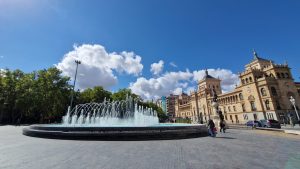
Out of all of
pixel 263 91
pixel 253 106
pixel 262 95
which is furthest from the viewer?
pixel 253 106

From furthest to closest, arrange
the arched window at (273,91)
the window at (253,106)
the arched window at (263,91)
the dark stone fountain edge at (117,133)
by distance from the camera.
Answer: the window at (253,106) → the arched window at (263,91) → the arched window at (273,91) → the dark stone fountain edge at (117,133)

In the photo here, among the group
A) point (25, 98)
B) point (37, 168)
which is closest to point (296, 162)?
point (37, 168)

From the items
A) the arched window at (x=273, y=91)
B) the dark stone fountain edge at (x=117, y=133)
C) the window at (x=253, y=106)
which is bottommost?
the dark stone fountain edge at (x=117, y=133)

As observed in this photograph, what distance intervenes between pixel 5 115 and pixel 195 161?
65.4 metres

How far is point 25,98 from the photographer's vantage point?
135 ft

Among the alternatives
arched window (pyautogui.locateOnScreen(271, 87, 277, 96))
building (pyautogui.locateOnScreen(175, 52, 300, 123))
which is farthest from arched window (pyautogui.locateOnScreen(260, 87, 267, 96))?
arched window (pyautogui.locateOnScreen(271, 87, 277, 96))

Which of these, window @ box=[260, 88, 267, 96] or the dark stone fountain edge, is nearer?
the dark stone fountain edge

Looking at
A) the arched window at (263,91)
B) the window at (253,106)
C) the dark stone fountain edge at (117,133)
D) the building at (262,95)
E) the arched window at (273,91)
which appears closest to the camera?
the dark stone fountain edge at (117,133)

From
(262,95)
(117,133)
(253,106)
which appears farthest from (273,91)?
(117,133)

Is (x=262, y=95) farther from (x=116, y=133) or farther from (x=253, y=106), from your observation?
(x=116, y=133)

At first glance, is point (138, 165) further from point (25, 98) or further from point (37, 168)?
point (25, 98)

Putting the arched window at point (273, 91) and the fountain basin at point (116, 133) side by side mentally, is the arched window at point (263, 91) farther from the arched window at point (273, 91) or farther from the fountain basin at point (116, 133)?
the fountain basin at point (116, 133)

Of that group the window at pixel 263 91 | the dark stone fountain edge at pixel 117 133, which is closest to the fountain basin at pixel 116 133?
the dark stone fountain edge at pixel 117 133

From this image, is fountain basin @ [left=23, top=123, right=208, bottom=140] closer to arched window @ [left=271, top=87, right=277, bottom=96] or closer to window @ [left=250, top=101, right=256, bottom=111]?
window @ [left=250, top=101, right=256, bottom=111]
